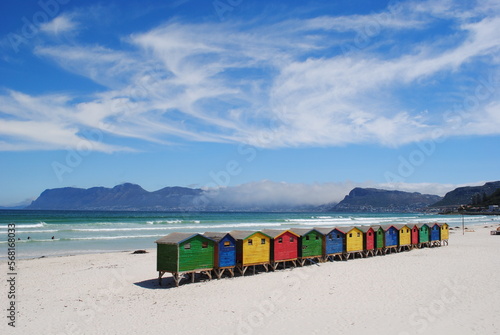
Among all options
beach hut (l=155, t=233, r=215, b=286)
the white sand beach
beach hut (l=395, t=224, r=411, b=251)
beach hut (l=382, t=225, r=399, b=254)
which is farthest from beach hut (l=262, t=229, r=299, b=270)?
beach hut (l=395, t=224, r=411, b=251)

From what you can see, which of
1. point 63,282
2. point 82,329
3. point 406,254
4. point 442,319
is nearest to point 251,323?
point 82,329

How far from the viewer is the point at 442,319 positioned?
1235 cm

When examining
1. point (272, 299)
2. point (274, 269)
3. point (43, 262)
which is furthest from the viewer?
point (43, 262)

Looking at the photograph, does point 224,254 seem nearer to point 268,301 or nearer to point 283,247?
point 283,247

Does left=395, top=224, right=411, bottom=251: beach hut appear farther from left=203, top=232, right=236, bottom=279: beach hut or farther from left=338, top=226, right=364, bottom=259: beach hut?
left=203, top=232, right=236, bottom=279: beach hut

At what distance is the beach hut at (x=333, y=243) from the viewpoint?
24.7 metres

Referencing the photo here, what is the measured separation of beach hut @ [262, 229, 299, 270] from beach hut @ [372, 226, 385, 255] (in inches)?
334

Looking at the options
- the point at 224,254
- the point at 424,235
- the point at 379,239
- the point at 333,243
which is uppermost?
the point at 224,254

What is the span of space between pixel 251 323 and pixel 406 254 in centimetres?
2075

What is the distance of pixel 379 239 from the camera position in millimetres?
28938

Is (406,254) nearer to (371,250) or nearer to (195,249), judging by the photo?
(371,250)

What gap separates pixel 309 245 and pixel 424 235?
15545 millimetres

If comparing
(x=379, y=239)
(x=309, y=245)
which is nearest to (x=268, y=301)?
(x=309, y=245)

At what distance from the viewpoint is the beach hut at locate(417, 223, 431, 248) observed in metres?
33.7
